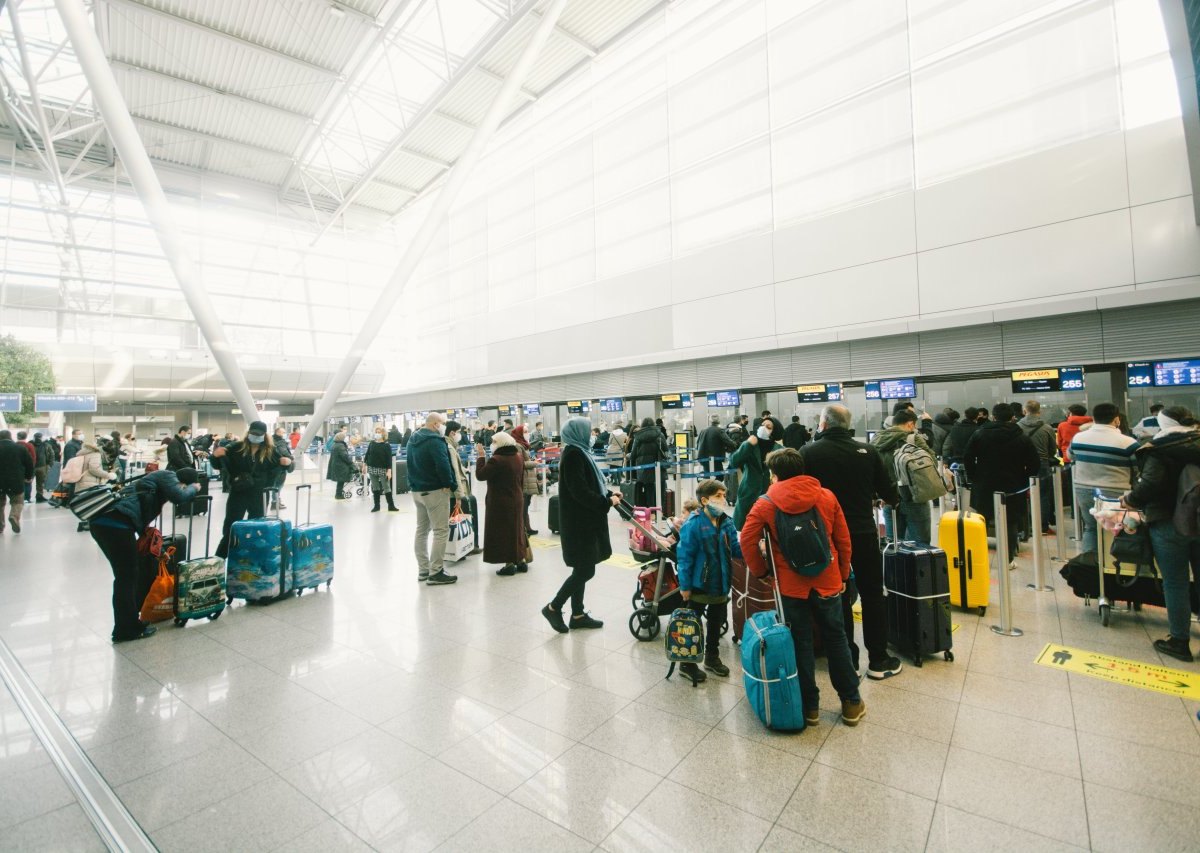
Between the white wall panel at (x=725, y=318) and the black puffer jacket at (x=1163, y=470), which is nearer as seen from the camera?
the black puffer jacket at (x=1163, y=470)

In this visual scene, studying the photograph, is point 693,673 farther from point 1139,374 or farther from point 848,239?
point 848,239

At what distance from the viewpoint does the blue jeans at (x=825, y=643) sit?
3041 mm

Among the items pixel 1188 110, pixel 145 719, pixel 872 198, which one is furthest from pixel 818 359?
pixel 145 719

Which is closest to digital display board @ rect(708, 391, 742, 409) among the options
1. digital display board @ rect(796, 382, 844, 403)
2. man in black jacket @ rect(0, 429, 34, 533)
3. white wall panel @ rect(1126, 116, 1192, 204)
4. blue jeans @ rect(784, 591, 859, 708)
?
digital display board @ rect(796, 382, 844, 403)

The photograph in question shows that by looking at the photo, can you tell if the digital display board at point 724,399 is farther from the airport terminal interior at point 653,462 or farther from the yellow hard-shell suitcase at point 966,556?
the yellow hard-shell suitcase at point 966,556

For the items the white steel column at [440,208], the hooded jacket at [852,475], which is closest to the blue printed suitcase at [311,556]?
the hooded jacket at [852,475]

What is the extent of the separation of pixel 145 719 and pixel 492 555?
3.51 meters

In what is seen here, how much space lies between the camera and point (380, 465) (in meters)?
11.9

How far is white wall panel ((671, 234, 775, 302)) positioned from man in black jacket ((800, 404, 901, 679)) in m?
11.9

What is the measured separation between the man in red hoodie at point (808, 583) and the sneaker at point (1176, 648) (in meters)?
2.64

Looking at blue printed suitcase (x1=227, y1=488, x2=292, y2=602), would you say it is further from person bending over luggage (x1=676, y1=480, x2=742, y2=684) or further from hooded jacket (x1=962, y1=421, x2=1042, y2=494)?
hooded jacket (x1=962, y1=421, x2=1042, y2=494)

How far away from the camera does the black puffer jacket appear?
145 inches

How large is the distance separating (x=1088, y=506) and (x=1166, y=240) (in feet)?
23.0

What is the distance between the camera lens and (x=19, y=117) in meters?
20.3
